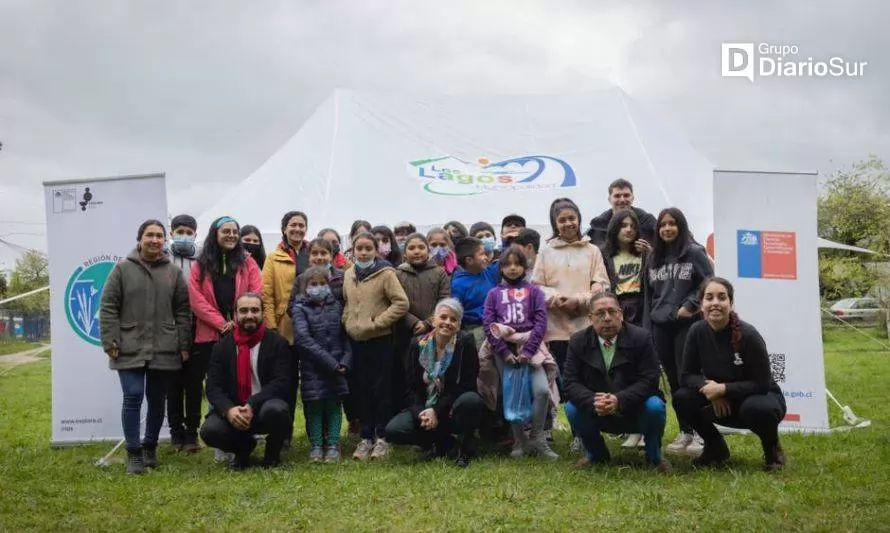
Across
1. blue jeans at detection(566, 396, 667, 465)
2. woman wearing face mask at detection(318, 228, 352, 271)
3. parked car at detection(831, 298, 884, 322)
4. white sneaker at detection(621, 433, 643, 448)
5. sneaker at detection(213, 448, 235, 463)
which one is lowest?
parked car at detection(831, 298, 884, 322)

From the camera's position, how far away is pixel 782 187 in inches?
233

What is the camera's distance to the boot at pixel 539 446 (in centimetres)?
496

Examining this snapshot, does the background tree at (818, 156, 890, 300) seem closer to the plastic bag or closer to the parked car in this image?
the parked car

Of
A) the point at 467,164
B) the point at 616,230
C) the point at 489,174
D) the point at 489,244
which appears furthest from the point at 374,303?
the point at 467,164

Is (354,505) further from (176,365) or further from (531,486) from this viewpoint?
(176,365)

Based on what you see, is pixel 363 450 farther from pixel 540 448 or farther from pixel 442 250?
pixel 442 250

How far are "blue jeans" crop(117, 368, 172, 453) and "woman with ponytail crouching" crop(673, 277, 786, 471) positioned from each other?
3.20 metres

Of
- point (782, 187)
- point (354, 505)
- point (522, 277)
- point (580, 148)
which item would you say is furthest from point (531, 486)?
point (580, 148)

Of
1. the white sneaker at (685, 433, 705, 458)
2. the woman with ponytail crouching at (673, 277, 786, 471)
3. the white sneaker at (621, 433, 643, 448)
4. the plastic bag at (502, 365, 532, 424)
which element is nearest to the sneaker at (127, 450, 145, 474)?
the plastic bag at (502, 365, 532, 424)

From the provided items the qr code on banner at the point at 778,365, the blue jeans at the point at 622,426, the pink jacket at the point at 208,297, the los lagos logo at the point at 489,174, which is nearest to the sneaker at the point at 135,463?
the pink jacket at the point at 208,297

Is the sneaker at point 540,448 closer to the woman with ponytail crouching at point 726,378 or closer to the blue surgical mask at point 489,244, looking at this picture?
the woman with ponytail crouching at point 726,378

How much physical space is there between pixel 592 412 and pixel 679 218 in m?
1.41

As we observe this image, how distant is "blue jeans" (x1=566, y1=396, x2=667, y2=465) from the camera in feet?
14.5

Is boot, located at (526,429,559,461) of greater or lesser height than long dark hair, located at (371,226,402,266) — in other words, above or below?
below
